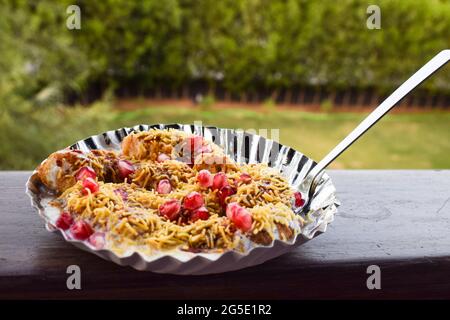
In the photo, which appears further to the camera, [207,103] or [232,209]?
[207,103]

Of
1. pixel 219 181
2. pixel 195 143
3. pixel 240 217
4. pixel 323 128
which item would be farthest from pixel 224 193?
pixel 323 128

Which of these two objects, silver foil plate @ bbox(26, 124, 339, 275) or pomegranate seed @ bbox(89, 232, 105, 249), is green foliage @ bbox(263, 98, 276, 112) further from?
pomegranate seed @ bbox(89, 232, 105, 249)

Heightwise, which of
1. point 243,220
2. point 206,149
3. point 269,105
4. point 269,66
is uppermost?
point 269,66

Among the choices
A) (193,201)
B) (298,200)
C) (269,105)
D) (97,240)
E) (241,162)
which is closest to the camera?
(97,240)

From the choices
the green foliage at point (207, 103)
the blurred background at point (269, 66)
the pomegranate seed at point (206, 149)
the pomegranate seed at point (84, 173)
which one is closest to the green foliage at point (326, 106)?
the blurred background at point (269, 66)

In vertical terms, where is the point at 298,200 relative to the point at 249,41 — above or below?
below

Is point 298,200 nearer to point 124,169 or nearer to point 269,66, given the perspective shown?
point 124,169

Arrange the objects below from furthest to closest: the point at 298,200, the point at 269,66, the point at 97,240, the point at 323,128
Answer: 1. the point at 269,66
2. the point at 323,128
3. the point at 298,200
4. the point at 97,240

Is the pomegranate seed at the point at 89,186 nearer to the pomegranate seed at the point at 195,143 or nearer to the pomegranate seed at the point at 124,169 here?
the pomegranate seed at the point at 124,169

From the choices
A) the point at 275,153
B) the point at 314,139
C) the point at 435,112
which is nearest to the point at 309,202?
the point at 275,153
